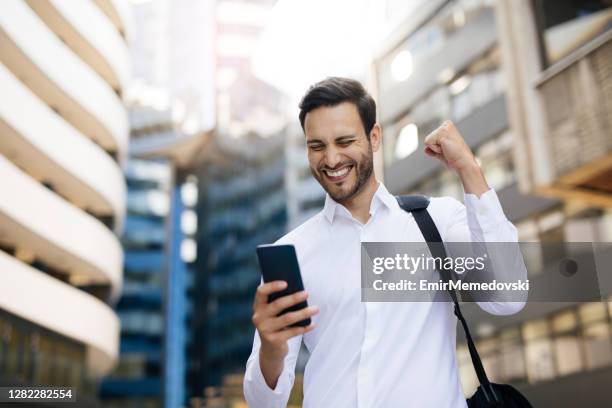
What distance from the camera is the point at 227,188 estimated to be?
6400 cm

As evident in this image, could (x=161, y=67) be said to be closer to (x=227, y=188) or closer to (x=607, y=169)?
(x=227, y=188)

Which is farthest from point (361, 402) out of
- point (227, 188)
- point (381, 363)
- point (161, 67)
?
point (161, 67)

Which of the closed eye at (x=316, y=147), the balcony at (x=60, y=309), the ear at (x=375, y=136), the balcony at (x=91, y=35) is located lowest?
the closed eye at (x=316, y=147)

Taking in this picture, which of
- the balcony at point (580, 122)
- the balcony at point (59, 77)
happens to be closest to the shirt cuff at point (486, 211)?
the balcony at point (580, 122)

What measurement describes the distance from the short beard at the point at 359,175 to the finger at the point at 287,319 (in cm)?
44

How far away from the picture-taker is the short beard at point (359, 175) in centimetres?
201

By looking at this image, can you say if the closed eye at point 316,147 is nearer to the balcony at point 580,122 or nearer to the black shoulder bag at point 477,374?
the black shoulder bag at point 477,374

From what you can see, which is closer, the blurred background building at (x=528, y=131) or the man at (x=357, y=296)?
the man at (x=357, y=296)

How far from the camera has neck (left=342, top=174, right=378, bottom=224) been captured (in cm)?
212

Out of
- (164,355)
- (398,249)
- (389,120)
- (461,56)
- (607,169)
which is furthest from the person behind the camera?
(164,355)

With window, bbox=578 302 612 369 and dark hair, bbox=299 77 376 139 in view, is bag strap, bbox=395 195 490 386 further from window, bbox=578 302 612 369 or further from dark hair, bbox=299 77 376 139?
window, bbox=578 302 612 369

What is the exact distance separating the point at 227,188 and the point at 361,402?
62.5 meters

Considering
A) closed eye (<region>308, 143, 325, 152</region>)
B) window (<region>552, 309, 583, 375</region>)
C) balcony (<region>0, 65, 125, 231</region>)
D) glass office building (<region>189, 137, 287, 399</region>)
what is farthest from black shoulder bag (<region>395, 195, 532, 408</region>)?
glass office building (<region>189, 137, 287, 399</region>)

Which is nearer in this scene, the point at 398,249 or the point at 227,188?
the point at 398,249
